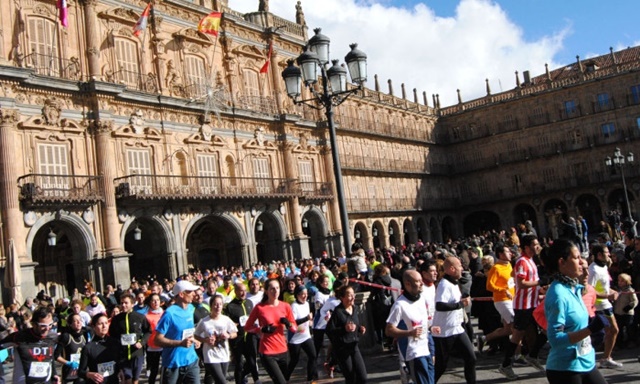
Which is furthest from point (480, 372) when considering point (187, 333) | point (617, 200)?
point (617, 200)

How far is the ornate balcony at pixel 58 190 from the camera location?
2083 centimetres

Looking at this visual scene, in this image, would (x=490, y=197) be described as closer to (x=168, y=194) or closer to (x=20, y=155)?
(x=168, y=194)

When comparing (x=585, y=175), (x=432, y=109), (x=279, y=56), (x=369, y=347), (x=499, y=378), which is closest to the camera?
(x=499, y=378)

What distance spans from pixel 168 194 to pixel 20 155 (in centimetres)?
569

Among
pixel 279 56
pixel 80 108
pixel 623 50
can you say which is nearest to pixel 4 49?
pixel 80 108

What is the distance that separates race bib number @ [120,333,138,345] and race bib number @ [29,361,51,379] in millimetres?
1103

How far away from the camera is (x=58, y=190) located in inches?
861

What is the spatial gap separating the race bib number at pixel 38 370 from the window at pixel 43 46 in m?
18.7

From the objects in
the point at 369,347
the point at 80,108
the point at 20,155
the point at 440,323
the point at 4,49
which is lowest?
the point at 369,347

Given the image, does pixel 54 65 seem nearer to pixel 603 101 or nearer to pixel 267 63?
pixel 267 63

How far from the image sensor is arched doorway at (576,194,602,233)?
49.2 meters

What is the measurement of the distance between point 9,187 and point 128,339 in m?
15.2

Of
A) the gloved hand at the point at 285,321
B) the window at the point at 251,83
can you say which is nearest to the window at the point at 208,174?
the window at the point at 251,83

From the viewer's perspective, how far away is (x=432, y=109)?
5606 cm
